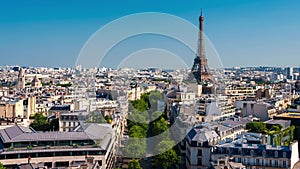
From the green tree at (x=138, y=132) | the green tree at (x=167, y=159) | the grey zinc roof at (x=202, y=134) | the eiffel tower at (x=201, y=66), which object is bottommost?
the green tree at (x=167, y=159)

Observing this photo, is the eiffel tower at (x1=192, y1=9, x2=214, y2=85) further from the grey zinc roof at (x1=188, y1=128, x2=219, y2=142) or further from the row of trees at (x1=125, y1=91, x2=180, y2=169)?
the grey zinc roof at (x1=188, y1=128, x2=219, y2=142)

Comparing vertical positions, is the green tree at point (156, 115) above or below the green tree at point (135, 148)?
above

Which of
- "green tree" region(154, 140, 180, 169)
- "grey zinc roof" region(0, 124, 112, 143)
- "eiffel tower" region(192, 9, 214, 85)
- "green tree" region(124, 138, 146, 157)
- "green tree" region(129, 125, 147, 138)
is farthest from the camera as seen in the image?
"eiffel tower" region(192, 9, 214, 85)

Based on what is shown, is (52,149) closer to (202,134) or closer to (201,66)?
(202,134)

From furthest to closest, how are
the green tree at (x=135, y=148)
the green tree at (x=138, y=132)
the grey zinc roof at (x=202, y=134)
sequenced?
1. the green tree at (x=138, y=132)
2. the green tree at (x=135, y=148)
3. the grey zinc roof at (x=202, y=134)

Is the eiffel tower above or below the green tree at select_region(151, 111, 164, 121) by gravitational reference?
above

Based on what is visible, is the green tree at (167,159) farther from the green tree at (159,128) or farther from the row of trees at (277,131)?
the row of trees at (277,131)

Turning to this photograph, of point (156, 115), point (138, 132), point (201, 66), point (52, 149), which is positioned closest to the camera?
point (52, 149)

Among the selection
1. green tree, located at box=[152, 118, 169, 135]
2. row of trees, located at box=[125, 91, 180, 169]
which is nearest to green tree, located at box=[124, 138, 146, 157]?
row of trees, located at box=[125, 91, 180, 169]

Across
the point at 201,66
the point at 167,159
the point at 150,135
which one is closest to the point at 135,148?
the point at 167,159

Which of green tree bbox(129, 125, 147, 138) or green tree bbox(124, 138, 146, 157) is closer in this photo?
green tree bbox(124, 138, 146, 157)

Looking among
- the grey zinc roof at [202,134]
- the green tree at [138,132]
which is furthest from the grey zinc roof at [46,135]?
the green tree at [138,132]

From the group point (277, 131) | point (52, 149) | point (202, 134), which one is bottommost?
point (52, 149)

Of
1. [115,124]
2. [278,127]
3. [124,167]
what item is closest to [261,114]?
[278,127]
